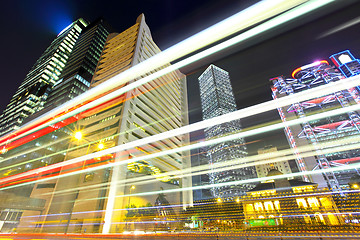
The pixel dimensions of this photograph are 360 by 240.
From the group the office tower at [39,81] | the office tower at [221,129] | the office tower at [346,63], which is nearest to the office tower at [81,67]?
the office tower at [39,81]

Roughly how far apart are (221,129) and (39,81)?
10552 centimetres

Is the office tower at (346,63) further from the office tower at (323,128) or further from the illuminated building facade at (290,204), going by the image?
the illuminated building facade at (290,204)

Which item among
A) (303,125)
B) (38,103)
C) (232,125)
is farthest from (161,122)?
(232,125)

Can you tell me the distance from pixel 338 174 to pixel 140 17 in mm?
75352

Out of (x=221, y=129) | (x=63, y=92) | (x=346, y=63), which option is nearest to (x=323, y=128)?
(x=346, y=63)

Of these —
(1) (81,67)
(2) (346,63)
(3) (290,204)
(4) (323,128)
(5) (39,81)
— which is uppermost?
(5) (39,81)

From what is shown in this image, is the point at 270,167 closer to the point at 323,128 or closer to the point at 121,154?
the point at 323,128

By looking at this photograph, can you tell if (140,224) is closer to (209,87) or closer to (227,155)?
(227,155)

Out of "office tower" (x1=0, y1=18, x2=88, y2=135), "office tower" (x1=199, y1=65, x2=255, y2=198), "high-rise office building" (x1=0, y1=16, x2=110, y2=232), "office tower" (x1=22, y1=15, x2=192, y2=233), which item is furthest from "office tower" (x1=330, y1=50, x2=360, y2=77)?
"office tower" (x1=0, y1=18, x2=88, y2=135)

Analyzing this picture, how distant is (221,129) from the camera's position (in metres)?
113

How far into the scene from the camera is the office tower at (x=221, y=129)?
105 metres

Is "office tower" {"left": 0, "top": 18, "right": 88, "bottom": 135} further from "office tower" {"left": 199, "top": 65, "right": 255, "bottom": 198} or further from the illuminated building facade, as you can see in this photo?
"office tower" {"left": 199, "top": 65, "right": 255, "bottom": 198}

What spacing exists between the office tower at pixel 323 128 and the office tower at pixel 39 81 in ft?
342

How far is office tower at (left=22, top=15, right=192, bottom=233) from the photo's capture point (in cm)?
2277
